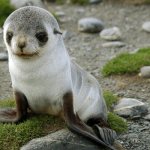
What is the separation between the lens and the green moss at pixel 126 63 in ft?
32.1

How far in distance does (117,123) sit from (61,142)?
1396 mm

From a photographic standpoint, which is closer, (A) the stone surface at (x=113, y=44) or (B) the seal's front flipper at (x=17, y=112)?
(B) the seal's front flipper at (x=17, y=112)

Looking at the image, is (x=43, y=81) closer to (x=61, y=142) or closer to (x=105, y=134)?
(x=61, y=142)

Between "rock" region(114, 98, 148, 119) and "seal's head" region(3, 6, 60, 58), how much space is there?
2.39 m

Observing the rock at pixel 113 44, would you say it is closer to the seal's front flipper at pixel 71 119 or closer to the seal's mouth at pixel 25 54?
the seal's front flipper at pixel 71 119

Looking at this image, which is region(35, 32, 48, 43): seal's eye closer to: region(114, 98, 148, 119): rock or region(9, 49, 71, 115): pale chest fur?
region(9, 49, 71, 115): pale chest fur

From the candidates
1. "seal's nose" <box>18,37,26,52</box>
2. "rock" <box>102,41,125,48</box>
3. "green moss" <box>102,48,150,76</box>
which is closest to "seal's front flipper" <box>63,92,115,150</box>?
"seal's nose" <box>18,37,26,52</box>

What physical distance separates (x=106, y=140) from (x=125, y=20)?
910 cm

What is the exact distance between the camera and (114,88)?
9227 mm

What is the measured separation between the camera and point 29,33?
17.9 feet

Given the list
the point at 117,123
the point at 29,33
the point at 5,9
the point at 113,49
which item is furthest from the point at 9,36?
the point at 5,9

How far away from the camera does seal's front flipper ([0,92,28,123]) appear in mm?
6002

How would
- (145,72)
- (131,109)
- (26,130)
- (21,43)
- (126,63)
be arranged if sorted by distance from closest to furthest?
(21,43) → (26,130) → (131,109) → (145,72) → (126,63)

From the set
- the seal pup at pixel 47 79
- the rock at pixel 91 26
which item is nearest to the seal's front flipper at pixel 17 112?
the seal pup at pixel 47 79
